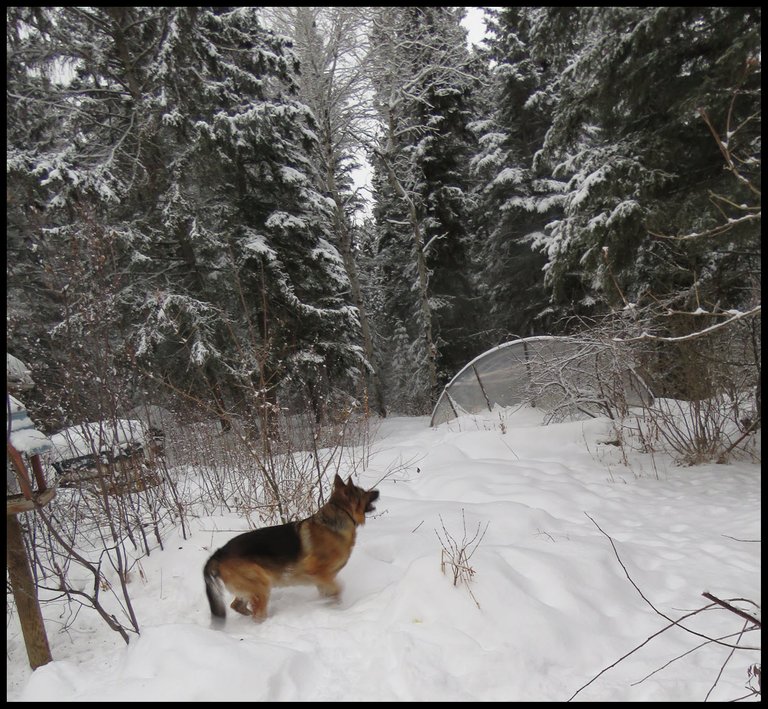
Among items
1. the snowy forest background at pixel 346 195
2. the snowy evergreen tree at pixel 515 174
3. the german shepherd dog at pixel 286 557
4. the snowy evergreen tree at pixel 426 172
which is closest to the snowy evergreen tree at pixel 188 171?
the snowy forest background at pixel 346 195

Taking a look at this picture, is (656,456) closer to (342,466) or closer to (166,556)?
(342,466)

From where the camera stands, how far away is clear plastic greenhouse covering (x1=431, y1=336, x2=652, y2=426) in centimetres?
657

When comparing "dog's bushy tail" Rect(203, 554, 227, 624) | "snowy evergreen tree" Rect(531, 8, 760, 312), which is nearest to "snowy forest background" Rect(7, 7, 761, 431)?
"snowy evergreen tree" Rect(531, 8, 760, 312)

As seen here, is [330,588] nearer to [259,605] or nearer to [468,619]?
[259,605]

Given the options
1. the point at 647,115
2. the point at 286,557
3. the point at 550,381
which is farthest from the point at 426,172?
the point at 286,557

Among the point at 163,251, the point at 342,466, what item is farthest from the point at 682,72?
the point at 163,251

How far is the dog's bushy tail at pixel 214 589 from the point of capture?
10.0 ft

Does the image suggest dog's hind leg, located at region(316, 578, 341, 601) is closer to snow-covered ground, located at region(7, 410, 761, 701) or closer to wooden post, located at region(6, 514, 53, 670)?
snow-covered ground, located at region(7, 410, 761, 701)

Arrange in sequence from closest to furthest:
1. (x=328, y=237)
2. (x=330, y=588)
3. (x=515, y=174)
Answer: (x=330, y=588), (x=328, y=237), (x=515, y=174)

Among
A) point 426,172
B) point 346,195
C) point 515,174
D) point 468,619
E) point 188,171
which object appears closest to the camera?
point 468,619

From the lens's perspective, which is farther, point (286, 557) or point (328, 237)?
point (328, 237)

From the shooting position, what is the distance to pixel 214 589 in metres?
3.08

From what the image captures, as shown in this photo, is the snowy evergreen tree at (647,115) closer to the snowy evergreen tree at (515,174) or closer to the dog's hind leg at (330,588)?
the dog's hind leg at (330,588)

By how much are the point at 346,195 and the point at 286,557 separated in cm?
1389
